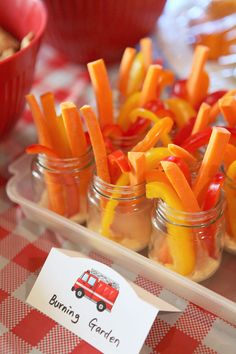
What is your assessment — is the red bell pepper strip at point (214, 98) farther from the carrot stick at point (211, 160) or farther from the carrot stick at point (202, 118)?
the carrot stick at point (211, 160)

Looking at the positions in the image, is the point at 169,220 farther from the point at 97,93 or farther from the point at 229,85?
the point at 229,85

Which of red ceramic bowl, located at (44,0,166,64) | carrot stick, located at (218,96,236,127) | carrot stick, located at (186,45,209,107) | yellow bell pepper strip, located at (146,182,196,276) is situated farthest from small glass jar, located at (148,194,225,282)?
red ceramic bowl, located at (44,0,166,64)

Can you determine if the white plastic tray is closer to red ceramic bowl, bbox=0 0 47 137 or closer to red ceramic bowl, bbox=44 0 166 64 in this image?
red ceramic bowl, bbox=0 0 47 137

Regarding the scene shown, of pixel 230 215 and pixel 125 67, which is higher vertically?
pixel 125 67

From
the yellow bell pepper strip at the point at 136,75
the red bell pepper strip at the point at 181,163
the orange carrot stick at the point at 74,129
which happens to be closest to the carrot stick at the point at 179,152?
the red bell pepper strip at the point at 181,163

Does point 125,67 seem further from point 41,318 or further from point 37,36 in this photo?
point 41,318

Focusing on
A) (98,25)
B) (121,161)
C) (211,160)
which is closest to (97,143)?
(121,161)
